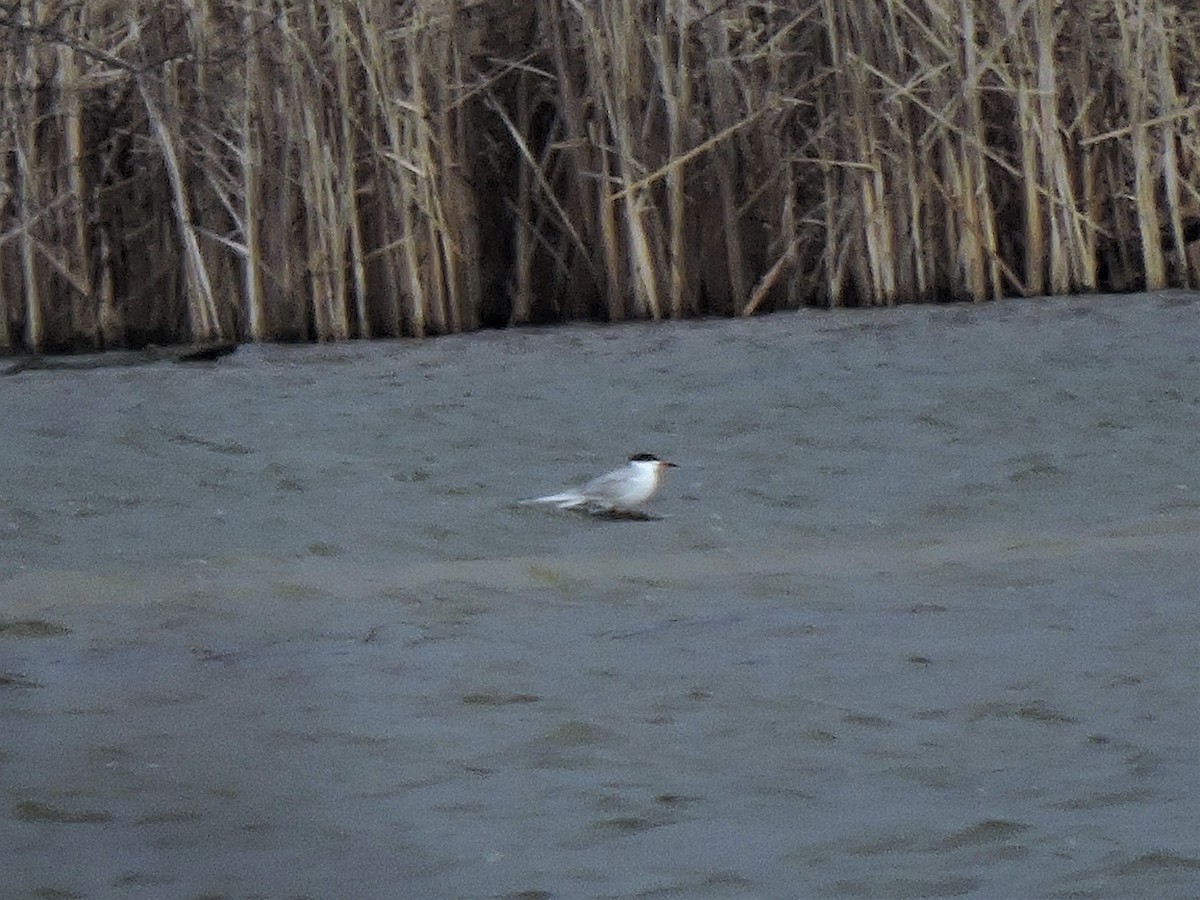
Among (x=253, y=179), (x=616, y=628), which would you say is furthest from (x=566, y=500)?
(x=253, y=179)

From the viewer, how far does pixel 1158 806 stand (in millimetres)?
3188

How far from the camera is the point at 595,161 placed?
9.19 m

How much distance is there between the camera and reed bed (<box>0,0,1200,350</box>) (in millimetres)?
8945

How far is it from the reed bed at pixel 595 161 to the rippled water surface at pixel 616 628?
1.05 meters

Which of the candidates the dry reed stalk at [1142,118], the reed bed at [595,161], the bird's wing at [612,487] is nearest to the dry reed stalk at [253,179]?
the reed bed at [595,161]

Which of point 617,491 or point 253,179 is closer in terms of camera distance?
point 617,491

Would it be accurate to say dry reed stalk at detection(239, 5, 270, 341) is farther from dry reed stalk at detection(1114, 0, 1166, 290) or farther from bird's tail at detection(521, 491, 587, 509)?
bird's tail at detection(521, 491, 587, 509)

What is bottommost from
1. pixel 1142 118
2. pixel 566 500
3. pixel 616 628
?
pixel 616 628

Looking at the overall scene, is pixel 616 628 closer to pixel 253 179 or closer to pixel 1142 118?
pixel 253 179

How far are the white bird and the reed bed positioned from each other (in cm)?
337

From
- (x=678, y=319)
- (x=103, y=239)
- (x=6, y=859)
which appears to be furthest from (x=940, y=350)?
(x=6, y=859)

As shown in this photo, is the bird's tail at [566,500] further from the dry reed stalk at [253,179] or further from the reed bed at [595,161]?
the dry reed stalk at [253,179]

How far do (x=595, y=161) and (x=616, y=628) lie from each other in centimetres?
496

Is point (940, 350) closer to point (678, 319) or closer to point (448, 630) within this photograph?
point (678, 319)
